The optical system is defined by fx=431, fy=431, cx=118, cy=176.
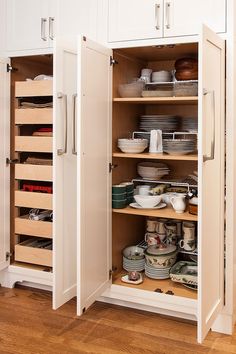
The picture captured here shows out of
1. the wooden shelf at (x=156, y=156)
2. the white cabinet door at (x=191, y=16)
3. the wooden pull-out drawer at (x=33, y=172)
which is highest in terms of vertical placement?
the white cabinet door at (x=191, y=16)

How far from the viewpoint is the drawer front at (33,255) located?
285 cm

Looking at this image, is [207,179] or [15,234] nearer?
[207,179]

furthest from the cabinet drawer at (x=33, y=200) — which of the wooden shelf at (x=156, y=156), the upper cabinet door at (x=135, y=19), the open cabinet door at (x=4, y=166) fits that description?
the upper cabinet door at (x=135, y=19)

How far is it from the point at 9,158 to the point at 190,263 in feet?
4.61

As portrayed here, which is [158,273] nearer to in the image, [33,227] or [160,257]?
[160,257]

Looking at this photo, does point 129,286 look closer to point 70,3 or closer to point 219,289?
point 219,289

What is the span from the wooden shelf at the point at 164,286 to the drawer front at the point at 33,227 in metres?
0.54

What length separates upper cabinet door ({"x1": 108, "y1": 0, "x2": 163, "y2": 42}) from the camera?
7.88ft

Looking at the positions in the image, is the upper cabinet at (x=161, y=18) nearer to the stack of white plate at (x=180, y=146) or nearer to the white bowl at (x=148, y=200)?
the stack of white plate at (x=180, y=146)

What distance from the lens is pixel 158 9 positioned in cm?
239

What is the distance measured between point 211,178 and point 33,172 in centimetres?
125

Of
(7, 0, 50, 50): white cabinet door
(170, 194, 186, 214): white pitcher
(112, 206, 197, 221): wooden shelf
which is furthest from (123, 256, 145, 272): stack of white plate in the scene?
(7, 0, 50, 50): white cabinet door

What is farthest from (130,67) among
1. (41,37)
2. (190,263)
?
(190,263)

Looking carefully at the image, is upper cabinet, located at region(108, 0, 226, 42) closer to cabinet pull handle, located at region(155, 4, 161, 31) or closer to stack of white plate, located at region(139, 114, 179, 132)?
cabinet pull handle, located at region(155, 4, 161, 31)
